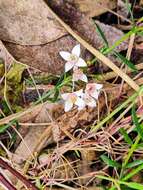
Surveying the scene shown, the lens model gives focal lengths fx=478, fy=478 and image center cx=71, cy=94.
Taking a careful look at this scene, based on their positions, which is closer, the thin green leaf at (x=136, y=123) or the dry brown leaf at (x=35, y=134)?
the thin green leaf at (x=136, y=123)

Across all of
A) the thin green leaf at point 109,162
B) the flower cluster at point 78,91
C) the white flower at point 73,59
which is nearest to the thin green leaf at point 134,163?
the thin green leaf at point 109,162

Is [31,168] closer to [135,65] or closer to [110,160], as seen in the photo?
[110,160]

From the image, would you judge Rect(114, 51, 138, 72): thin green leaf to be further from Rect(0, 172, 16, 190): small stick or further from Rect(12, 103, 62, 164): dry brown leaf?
Rect(0, 172, 16, 190): small stick

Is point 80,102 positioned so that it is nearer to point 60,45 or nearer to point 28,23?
point 60,45

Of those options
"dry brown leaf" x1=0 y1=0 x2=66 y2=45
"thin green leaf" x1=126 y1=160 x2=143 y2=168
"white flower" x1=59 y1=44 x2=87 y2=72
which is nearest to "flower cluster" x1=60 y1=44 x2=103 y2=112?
"white flower" x1=59 y1=44 x2=87 y2=72

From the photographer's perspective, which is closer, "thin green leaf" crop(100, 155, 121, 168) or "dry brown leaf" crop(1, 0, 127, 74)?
"thin green leaf" crop(100, 155, 121, 168)

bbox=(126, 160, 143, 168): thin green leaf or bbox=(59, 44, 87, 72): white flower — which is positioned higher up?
bbox=(59, 44, 87, 72): white flower

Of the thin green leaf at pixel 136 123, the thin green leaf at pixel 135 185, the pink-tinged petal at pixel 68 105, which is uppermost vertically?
the pink-tinged petal at pixel 68 105

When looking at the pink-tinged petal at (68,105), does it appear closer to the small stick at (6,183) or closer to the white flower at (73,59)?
the white flower at (73,59)
